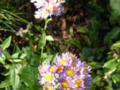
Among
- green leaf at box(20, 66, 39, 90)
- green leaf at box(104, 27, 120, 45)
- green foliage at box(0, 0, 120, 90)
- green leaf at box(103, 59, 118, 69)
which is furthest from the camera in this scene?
green leaf at box(104, 27, 120, 45)

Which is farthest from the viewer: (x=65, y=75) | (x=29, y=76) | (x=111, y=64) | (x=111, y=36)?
(x=111, y=36)

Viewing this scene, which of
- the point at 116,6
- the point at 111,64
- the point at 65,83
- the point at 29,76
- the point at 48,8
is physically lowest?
the point at 65,83

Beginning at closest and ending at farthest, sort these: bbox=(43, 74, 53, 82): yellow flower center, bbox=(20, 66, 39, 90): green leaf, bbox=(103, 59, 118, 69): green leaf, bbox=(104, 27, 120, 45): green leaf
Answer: bbox=(43, 74, 53, 82): yellow flower center → bbox=(20, 66, 39, 90): green leaf → bbox=(103, 59, 118, 69): green leaf → bbox=(104, 27, 120, 45): green leaf

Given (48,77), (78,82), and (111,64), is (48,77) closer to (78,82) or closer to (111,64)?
(78,82)

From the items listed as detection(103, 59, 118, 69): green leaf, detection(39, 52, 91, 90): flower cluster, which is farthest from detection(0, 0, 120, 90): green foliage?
detection(39, 52, 91, 90): flower cluster

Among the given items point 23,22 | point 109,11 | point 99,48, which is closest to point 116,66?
point 99,48

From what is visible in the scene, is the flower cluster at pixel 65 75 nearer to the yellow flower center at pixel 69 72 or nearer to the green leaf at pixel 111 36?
the yellow flower center at pixel 69 72

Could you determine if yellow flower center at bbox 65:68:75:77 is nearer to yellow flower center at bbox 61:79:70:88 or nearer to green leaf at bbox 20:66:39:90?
yellow flower center at bbox 61:79:70:88

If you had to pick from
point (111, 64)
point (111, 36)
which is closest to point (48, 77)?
point (111, 64)

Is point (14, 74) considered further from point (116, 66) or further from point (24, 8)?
point (24, 8)

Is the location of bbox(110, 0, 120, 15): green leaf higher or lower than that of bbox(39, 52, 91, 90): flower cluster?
higher
